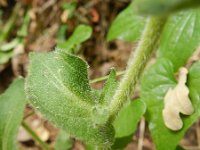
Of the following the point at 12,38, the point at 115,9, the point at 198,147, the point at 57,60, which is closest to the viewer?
the point at 57,60

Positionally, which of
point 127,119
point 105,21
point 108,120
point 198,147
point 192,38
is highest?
point 108,120

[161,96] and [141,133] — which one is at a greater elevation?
[161,96]

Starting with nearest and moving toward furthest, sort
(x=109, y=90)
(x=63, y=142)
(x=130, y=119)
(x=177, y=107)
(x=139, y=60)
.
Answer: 1. (x=139, y=60)
2. (x=109, y=90)
3. (x=177, y=107)
4. (x=130, y=119)
5. (x=63, y=142)

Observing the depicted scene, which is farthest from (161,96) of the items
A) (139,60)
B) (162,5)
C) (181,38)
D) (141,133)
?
(162,5)

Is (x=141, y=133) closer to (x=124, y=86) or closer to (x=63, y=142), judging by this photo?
(x=63, y=142)

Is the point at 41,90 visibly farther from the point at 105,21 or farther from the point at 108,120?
the point at 105,21

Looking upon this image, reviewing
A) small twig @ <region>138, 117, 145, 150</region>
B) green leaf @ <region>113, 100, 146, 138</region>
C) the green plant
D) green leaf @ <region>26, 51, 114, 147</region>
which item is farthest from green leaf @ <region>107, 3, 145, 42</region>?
green leaf @ <region>26, 51, 114, 147</region>

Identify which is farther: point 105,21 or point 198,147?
point 105,21

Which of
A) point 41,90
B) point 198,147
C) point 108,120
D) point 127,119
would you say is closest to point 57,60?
point 41,90
